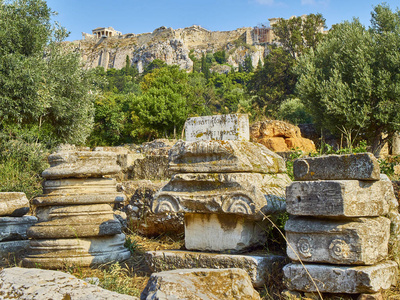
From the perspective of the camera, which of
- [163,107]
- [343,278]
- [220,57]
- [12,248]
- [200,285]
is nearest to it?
[200,285]

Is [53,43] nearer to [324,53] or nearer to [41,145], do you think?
[41,145]

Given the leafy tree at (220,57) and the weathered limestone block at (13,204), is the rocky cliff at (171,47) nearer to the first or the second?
the leafy tree at (220,57)

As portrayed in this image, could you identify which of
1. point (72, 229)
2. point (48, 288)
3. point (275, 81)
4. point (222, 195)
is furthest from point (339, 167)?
point (275, 81)

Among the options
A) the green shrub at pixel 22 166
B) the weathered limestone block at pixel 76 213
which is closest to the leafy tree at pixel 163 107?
the green shrub at pixel 22 166

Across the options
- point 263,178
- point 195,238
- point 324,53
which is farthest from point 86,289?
point 324,53

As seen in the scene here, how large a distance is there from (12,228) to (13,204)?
35cm

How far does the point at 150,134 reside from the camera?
34.2 metres

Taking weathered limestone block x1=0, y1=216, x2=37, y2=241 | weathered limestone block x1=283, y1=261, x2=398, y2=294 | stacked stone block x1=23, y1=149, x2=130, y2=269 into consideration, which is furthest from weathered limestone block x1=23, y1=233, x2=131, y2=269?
weathered limestone block x1=283, y1=261, x2=398, y2=294

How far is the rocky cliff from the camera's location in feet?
303

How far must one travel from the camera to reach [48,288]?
2586 mm

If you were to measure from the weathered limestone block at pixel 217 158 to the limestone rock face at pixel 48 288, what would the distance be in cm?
145

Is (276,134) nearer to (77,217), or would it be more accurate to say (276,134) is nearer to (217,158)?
(77,217)

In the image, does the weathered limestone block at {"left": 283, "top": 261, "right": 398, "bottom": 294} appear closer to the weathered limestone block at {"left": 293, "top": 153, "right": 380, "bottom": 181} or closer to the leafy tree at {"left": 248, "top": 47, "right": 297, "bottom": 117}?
the weathered limestone block at {"left": 293, "top": 153, "right": 380, "bottom": 181}

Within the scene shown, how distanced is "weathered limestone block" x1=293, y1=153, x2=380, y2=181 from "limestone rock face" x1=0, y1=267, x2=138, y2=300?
1.62m
